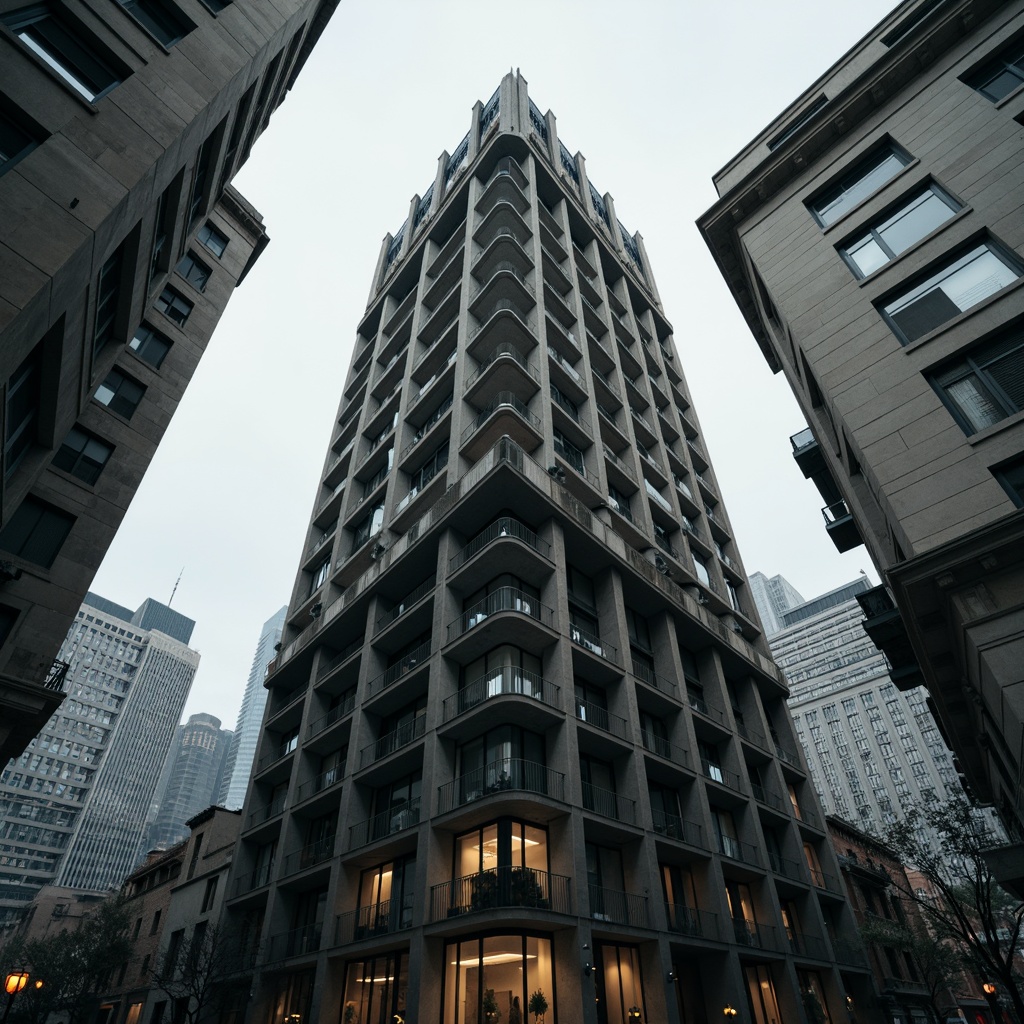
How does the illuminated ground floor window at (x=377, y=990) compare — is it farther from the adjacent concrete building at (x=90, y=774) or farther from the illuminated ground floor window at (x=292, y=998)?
the adjacent concrete building at (x=90, y=774)

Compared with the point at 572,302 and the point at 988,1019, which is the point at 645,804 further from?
the point at 988,1019

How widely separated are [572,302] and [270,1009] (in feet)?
133

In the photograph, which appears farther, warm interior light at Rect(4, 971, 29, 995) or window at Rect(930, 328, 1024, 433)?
warm interior light at Rect(4, 971, 29, 995)

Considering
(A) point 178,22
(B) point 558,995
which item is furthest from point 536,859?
(A) point 178,22

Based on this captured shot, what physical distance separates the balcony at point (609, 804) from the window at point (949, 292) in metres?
18.3


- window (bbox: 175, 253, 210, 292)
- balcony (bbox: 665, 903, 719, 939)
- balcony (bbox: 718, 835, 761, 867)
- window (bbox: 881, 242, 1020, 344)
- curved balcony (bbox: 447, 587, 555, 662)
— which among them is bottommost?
balcony (bbox: 665, 903, 719, 939)

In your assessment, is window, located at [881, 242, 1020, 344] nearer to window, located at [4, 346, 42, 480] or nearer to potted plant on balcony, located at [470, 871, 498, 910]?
potted plant on balcony, located at [470, 871, 498, 910]

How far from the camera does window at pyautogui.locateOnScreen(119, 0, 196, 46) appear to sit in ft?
55.6

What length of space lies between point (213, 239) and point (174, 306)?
19.7 feet

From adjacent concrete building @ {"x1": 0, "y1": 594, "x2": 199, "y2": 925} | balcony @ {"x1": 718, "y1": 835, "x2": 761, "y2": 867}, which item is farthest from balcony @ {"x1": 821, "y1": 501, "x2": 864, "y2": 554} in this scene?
adjacent concrete building @ {"x1": 0, "y1": 594, "x2": 199, "y2": 925}

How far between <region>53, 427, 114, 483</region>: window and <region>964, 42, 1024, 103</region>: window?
3356 cm

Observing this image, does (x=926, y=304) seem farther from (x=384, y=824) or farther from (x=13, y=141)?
(x=384, y=824)

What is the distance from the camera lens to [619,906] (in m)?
22.4

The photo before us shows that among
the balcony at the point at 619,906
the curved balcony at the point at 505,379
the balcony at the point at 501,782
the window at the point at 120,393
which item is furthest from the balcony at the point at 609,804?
Result: the window at the point at 120,393
